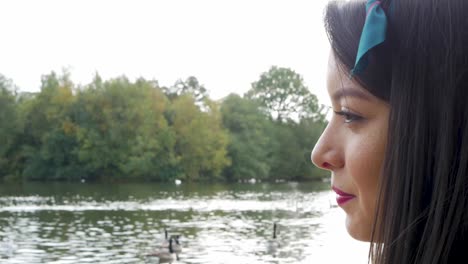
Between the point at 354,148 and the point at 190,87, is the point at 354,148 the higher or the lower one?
the lower one

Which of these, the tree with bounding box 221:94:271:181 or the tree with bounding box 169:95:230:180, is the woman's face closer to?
the tree with bounding box 169:95:230:180

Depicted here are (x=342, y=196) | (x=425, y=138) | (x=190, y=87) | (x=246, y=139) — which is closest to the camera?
(x=425, y=138)

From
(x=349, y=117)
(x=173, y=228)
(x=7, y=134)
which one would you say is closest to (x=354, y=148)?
(x=349, y=117)

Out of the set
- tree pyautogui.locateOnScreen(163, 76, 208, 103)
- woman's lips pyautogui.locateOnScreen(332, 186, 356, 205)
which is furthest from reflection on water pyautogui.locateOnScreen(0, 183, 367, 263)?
tree pyautogui.locateOnScreen(163, 76, 208, 103)

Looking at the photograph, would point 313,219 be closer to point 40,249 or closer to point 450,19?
point 40,249

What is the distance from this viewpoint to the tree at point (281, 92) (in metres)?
63.2

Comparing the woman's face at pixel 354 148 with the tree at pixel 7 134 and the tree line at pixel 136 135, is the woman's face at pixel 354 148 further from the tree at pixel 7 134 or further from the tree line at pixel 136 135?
the tree at pixel 7 134

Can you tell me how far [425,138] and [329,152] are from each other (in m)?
0.14

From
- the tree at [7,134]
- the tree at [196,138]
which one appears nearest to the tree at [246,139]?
the tree at [196,138]

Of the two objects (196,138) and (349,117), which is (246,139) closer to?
(196,138)

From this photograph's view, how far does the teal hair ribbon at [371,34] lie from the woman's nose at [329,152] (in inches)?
4.0

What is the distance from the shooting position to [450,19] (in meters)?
0.71

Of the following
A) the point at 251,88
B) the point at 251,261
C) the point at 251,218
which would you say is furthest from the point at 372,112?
the point at 251,88

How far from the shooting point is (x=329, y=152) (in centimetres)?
80
